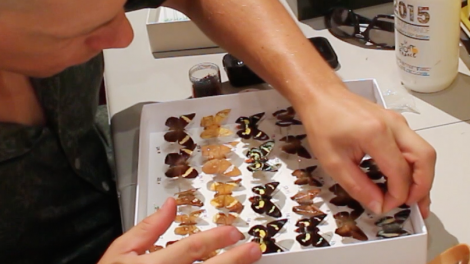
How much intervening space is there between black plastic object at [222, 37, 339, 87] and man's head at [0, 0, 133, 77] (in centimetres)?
26

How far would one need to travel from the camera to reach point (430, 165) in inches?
22.0

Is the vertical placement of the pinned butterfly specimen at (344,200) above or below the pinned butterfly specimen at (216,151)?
below

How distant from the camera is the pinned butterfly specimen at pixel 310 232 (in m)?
0.57

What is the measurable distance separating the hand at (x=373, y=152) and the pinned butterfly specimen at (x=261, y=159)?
3.1 inches

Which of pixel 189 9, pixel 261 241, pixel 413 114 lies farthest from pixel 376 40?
pixel 261 241

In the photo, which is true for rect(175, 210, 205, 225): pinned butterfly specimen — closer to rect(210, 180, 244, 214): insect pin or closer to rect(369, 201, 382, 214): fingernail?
rect(210, 180, 244, 214): insect pin

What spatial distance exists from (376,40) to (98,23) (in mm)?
498

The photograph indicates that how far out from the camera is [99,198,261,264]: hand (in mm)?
531

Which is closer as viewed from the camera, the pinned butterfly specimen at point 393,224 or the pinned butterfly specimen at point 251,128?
the pinned butterfly specimen at point 393,224

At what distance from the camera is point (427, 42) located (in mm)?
725

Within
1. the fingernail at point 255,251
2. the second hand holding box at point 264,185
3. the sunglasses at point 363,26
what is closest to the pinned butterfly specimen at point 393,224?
the second hand holding box at point 264,185

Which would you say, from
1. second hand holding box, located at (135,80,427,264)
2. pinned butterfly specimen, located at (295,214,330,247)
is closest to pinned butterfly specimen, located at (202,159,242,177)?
second hand holding box, located at (135,80,427,264)

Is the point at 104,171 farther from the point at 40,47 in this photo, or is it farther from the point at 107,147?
the point at 40,47

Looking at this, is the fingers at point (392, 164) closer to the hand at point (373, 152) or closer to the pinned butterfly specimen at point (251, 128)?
the hand at point (373, 152)
